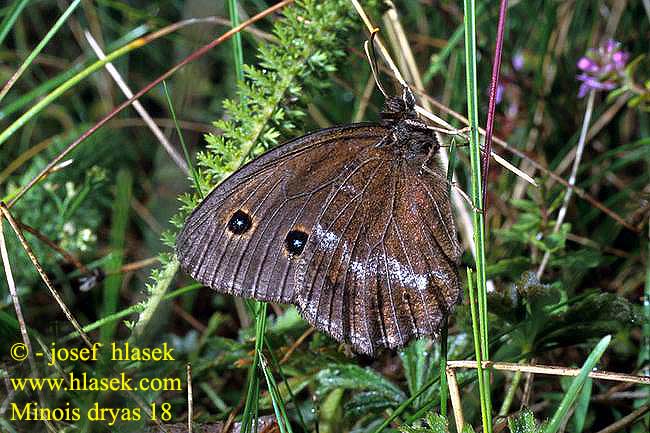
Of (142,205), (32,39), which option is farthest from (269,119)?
(32,39)

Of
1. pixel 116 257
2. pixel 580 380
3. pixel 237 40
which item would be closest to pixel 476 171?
pixel 580 380

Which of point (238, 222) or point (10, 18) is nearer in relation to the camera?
Result: point (238, 222)

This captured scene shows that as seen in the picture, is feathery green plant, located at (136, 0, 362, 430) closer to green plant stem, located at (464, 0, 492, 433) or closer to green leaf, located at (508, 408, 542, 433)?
green plant stem, located at (464, 0, 492, 433)

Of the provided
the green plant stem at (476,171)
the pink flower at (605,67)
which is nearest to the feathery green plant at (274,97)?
the green plant stem at (476,171)

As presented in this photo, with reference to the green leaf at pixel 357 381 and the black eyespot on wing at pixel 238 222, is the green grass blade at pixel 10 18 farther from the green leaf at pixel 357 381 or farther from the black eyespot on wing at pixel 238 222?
the green leaf at pixel 357 381

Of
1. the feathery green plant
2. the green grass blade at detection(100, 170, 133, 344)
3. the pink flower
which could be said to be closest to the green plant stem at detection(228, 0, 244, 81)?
the feathery green plant

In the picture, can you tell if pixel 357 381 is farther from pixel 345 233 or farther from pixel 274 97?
pixel 274 97

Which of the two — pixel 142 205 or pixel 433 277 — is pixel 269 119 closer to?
pixel 433 277
